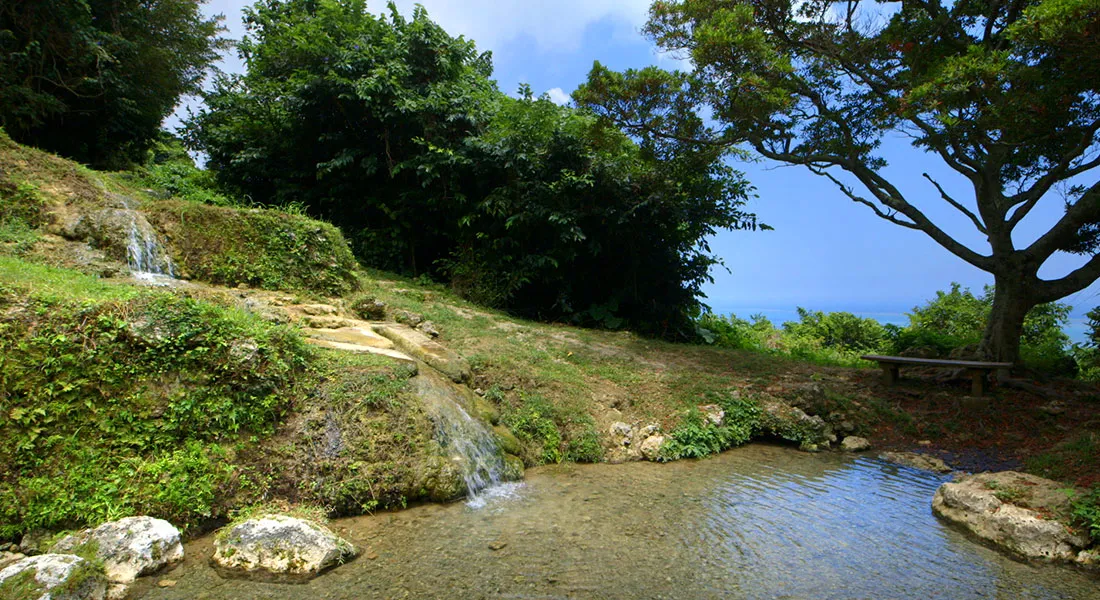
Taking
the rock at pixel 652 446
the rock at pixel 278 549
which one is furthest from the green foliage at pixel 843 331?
the rock at pixel 278 549

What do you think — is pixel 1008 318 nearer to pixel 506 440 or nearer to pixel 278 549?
pixel 506 440

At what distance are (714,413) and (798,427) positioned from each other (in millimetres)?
1275

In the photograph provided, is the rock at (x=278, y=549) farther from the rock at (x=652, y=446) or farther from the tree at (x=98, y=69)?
the tree at (x=98, y=69)

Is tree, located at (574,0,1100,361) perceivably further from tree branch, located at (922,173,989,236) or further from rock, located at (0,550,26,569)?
rock, located at (0,550,26,569)

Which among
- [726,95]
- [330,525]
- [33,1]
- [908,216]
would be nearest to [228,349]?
[330,525]

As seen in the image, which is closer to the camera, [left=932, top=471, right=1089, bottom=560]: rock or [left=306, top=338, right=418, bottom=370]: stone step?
[left=932, top=471, right=1089, bottom=560]: rock

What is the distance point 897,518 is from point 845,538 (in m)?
1.01

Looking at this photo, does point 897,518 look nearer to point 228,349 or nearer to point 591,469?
point 591,469

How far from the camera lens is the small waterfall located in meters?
5.98

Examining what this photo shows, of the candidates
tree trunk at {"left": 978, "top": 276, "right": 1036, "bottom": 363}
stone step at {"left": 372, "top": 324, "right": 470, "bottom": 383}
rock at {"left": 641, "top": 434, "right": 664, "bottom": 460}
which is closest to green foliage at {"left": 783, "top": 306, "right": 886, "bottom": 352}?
tree trunk at {"left": 978, "top": 276, "right": 1036, "bottom": 363}

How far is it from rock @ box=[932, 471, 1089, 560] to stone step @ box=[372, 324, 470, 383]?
5571mm

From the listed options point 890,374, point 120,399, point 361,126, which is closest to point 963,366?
point 890,374

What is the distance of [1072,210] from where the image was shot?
34.3 ft

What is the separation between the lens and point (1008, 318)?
1105cm
